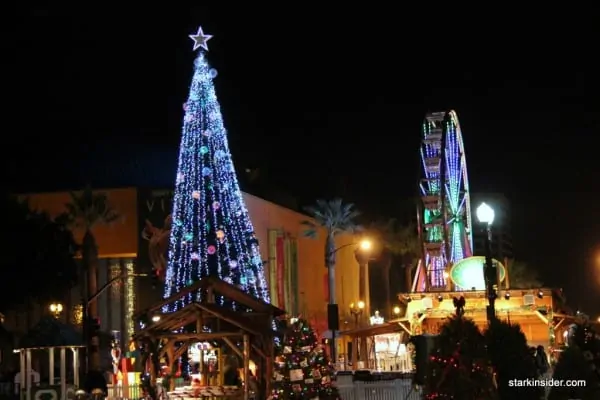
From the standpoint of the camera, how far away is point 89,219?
55750mm

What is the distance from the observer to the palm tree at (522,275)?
82.5 meters

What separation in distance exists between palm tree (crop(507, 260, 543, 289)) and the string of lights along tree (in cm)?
3522

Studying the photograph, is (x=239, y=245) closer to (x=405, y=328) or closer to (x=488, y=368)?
(x=405, y=328)

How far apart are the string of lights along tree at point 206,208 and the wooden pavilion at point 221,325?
21243 mm

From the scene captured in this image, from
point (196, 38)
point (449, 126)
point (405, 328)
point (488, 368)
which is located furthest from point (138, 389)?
point (449, 126)

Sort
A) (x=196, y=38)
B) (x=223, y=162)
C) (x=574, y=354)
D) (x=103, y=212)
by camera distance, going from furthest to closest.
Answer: (x=103, y=212) < (x=223, y=162) < (x=196, y=38) < (x=574, y=354)

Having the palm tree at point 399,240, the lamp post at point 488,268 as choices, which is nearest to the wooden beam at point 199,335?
the lamp post at point 488,268

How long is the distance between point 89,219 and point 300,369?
34512 mm

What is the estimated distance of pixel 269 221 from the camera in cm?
6762

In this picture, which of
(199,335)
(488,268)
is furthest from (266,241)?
(199,335)

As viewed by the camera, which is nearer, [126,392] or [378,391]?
[378,391]

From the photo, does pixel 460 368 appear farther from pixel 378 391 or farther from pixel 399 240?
pixel 399 240

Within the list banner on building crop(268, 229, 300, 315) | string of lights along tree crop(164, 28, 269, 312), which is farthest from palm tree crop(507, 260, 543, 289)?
string of lights along tree crop(164, 28, 269, 312)

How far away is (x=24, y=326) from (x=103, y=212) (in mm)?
8527
